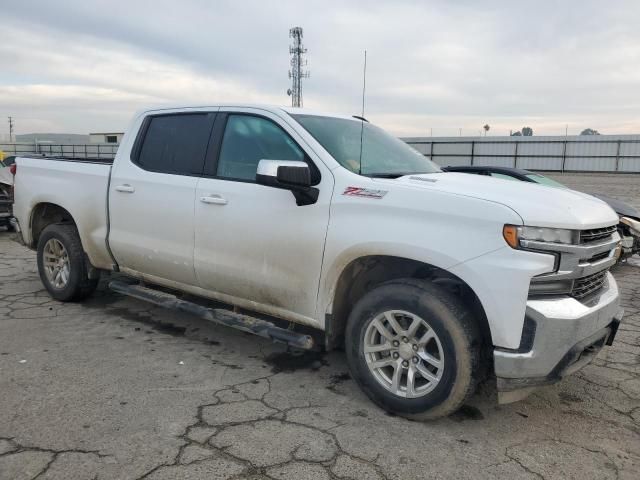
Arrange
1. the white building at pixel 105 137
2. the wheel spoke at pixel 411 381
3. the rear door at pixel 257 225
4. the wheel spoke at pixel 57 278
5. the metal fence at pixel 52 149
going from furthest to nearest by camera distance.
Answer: the white building at pixel 105 137 < the metal fence at pixel 52 149 < the wheel spoke at pixel 57 278 < the rear door at pixel 257 225 < the wheel spoke at pixel 411 381

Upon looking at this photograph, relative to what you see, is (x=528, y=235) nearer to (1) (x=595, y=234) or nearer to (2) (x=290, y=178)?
(1) (x=595, y=234)

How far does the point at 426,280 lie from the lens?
3125 millimetres

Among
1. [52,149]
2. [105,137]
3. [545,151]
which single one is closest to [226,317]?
[545,151]

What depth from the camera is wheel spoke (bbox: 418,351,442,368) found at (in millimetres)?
2998

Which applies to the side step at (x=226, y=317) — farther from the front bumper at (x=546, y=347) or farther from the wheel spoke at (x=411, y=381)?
the front bumper at (x=546, y=347)

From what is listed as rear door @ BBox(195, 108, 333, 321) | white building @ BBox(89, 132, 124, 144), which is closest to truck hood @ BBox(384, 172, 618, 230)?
rear door @ BBox(195, 108, 333, 321)

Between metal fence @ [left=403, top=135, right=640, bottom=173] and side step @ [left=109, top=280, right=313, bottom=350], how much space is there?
23190 millimetres

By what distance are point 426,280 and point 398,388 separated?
67cm

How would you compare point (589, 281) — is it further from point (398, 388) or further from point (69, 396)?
point (69, 396)

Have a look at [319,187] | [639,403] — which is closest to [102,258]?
[319,187]

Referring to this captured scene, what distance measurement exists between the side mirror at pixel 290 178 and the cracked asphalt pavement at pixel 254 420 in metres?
1.32

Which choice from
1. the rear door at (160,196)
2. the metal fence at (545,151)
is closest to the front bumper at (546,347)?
the rear door at (160,196)

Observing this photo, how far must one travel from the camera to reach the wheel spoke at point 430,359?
2998mm

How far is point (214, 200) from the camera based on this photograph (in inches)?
152
